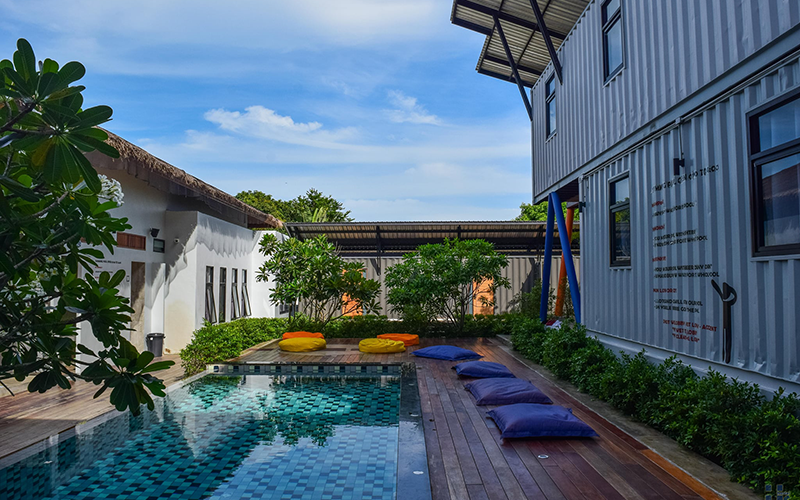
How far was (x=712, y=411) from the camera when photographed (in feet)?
11.4

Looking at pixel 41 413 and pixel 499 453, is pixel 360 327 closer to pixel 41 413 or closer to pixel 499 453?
pixel 41 413

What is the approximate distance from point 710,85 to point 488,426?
337 cm

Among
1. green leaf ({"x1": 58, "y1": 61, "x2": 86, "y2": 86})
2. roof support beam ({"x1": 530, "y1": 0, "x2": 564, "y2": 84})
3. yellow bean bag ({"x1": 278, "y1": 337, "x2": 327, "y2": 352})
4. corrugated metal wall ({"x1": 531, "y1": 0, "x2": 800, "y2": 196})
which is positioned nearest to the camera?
green leaf ({"x1": 58, "y1": 61, "x2": 86, "y2": 86})

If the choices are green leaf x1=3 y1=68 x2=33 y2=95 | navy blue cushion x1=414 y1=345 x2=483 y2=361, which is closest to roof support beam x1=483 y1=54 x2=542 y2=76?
navy blue cushion x1=414 y1=345 x2=483 y2=361

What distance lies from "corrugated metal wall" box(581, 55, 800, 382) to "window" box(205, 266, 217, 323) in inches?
301

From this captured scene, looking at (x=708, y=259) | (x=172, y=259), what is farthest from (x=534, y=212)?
(x=708, y=259)

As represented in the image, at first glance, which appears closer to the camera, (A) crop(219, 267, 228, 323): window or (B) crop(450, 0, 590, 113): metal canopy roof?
(B) crop(450, 0, 590, 113): metal canopy roof

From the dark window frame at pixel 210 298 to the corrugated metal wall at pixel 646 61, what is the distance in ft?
22.3

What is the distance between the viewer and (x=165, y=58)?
16.1 m

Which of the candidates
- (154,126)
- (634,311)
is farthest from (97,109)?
(154,126)

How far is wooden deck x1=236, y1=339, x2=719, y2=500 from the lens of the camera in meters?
2.97

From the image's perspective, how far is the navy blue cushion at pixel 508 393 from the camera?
16.8 feet

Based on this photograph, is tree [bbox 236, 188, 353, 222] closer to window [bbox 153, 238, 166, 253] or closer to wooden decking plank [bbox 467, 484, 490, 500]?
window [bbox 153, 238, 166, 253]

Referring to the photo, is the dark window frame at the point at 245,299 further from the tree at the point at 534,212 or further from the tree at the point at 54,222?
the tree at the point at 534,212
